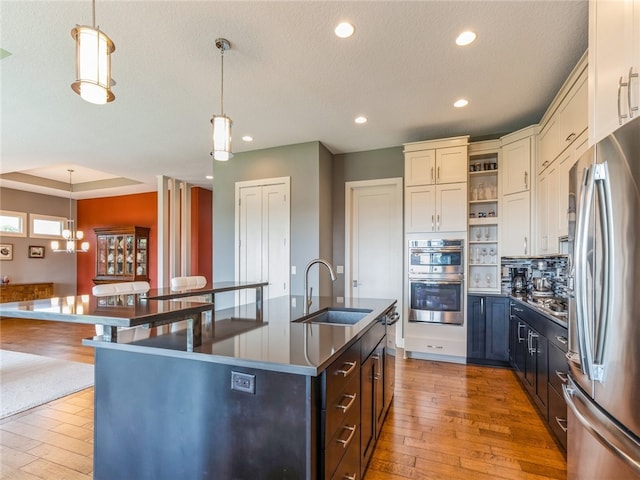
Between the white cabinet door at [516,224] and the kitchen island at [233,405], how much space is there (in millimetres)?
2981

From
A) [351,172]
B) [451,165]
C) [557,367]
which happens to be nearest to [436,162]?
[451,165]

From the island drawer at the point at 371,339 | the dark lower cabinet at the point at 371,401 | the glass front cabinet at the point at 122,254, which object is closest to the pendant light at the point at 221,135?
the island drawer at the point at 371,339

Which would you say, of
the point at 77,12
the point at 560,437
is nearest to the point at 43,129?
the point at 77,12

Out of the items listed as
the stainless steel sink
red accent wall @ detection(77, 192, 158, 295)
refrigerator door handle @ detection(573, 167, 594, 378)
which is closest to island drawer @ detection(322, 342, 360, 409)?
the stainless steel sink

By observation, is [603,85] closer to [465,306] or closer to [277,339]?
[277,339]

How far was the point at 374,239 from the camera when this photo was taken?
4.93m

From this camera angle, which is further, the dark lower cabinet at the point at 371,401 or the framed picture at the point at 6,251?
the framed picture at the point at 6,251

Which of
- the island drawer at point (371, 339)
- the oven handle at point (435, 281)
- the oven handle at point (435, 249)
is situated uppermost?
the oven handle at point (435, 249)

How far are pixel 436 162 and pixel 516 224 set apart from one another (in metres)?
1.22

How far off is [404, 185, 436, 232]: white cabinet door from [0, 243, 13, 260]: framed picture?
846cm

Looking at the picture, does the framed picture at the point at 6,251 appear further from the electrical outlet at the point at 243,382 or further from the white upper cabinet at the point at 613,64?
the white upper cabinet at the point at 613,64

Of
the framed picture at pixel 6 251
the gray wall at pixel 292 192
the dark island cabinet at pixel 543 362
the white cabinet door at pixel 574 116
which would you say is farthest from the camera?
the framed picture at pixel 6 251

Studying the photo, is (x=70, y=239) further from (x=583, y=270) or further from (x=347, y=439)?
(x=583, y=270)

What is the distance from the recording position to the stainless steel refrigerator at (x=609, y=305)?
3.82ft
